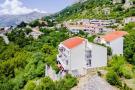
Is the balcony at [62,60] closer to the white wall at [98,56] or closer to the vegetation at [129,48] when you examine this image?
the white wall at [98,56]

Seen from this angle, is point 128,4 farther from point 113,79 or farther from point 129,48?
A: point 113,79

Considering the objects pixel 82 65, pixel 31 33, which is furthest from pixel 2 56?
pixel 82 65

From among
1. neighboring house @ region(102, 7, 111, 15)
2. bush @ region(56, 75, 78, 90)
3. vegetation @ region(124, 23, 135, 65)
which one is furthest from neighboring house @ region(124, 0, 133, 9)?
bush @ region(56, 75, 78, 90)

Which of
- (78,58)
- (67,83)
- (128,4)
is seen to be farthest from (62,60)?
(128,4)

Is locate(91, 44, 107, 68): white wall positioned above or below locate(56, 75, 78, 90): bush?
above

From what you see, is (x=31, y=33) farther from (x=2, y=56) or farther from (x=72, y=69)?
(x=72, y=69)

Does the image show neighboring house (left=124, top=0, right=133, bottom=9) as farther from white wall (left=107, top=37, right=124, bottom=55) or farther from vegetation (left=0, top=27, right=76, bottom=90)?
white wall (left=107, top=37, right=124, bottom=55)
